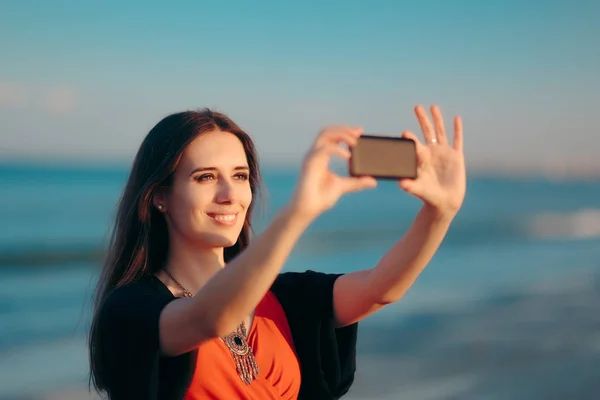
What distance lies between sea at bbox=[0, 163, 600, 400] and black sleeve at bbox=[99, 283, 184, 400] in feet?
2.60

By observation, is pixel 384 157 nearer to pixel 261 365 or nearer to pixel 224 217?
pixel 224 217

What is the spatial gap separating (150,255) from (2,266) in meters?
9.70

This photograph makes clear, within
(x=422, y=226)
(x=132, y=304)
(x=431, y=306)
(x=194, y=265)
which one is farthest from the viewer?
(x=431, y=306)

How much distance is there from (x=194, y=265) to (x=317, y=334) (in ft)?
1.45

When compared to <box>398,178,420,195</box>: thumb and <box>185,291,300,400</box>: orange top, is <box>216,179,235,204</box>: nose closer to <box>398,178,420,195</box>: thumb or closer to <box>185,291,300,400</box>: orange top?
<box>185,291,300,400</box>: orange top

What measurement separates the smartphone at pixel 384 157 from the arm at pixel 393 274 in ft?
1.12

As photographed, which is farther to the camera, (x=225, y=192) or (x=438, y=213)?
(x=225, y=192)

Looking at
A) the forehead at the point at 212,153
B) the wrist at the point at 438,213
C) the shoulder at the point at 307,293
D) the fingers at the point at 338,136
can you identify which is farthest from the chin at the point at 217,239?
the fingers at the point at 338,136

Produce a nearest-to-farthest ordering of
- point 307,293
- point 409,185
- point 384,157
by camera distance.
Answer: point 384,157 → point 409,185 → point 307,293

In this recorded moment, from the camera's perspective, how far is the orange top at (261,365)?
2.67 metres

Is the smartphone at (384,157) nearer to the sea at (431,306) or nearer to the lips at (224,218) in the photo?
the lips at (224,218)

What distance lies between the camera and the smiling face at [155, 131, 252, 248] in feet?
9.29

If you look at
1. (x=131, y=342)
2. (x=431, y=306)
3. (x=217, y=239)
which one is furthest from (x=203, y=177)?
(x=431, y=306)

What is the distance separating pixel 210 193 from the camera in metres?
2.83
